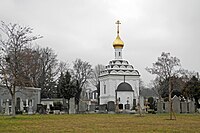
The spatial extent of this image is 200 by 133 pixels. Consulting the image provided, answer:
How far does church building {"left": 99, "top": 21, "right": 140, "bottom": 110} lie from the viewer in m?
73.6

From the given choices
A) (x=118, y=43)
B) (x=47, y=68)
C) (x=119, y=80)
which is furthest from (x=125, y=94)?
(x=47, y=68)

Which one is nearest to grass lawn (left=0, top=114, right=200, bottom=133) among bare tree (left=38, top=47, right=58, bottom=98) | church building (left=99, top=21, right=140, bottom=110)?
bare tree (left=38, top=47, right=58, bottom=98)

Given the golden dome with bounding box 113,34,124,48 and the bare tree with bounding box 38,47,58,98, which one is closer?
the bare tree with bounding box 38,47,58,98

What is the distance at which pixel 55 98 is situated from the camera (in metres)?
67.8

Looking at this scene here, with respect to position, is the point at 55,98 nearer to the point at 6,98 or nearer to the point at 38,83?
the point at 38,83

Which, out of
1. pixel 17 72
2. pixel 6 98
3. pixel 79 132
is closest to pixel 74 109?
pixel 6 98

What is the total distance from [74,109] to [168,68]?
1664 cm

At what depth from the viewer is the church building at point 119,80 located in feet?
241

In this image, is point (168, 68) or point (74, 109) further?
point (168, 68)

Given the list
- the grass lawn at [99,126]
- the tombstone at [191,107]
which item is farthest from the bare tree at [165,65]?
the grass lawn at [99,126]

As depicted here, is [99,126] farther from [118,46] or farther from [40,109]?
[118,46]

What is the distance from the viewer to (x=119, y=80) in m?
76.8

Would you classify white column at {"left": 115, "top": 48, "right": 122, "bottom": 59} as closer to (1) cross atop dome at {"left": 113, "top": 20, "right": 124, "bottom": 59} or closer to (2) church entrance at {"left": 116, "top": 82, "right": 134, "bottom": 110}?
(1) cross atop dome at {"left": 113, "top": 20, "right": 124, "bottom": 59}

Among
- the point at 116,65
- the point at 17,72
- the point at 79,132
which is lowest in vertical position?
the point at 79,132
